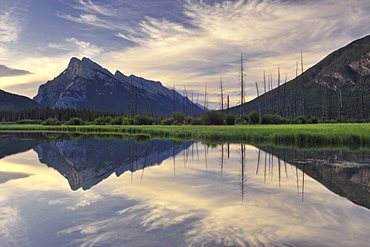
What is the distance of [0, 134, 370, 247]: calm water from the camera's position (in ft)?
20.7

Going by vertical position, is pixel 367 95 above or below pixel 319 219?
above

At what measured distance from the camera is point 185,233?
21.3ft

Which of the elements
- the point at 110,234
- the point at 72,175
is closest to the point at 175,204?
the point at 110,234

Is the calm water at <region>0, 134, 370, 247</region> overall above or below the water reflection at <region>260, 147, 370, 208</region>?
below

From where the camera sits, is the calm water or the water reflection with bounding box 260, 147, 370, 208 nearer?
the calm water

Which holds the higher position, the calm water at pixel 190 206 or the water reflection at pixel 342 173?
the water reflection at pixel 342 173

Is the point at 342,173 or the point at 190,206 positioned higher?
the point at 342,173

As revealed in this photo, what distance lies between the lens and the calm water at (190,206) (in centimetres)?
632

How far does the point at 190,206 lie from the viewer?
8812mm

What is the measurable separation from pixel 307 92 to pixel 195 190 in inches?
7931

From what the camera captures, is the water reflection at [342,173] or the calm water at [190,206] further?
the water reflection at [342,173]

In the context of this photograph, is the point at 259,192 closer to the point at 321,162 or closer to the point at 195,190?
the point at 195,190

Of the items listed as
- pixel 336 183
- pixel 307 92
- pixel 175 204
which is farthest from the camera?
pixel 307 92

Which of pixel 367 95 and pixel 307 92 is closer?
pixel 367 95
